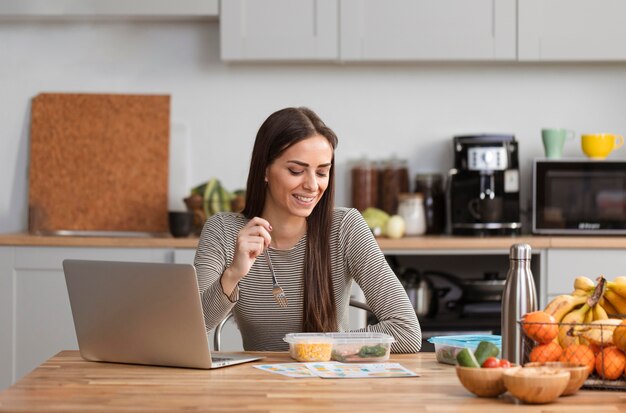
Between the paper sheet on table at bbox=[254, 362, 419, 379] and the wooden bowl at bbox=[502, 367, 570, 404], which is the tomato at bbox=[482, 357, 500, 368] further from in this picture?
the paper sheet on table at bbox=[254, 362, 419, 379]

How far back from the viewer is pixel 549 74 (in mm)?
4402

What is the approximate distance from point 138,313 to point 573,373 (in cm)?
82

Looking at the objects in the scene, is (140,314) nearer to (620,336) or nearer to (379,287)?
(379,287)

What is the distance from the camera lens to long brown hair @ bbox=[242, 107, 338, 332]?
251 centimetres

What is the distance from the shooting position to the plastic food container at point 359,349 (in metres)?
2.04

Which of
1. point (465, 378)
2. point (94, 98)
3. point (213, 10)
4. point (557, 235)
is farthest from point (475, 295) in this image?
point (465, 378)

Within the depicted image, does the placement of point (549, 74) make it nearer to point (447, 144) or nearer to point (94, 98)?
point (447, 144)

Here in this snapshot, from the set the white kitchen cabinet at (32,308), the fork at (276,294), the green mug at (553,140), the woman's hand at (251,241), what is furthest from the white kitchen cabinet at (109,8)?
the woman's hand at (251,241)

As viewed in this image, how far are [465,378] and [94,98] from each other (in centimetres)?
304

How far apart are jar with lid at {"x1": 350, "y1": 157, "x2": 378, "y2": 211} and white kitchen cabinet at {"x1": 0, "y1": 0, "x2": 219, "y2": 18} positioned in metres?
0.87

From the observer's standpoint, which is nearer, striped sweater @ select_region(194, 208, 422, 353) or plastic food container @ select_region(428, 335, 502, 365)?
plastic food container @ select_region(428, 335, 502, 365)

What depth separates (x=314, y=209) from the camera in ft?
8.57

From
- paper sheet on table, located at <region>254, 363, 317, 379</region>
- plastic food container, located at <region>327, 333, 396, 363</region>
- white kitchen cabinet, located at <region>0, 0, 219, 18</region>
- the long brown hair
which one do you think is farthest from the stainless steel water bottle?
Answer: white kitchen cabinet, located at <region>0, 0, 219, 18</region>

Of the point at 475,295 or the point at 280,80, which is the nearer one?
the point at 475,295
